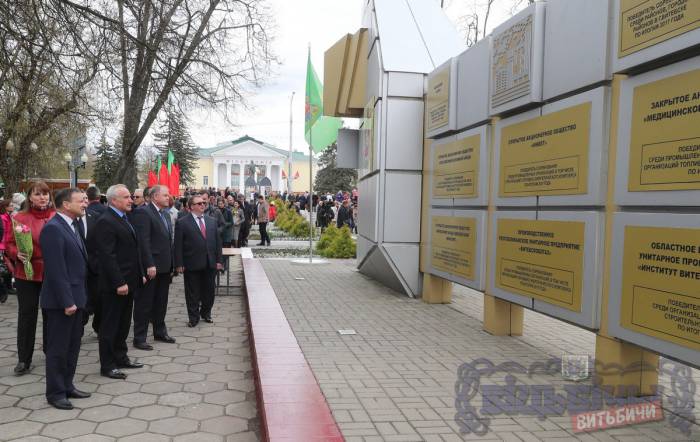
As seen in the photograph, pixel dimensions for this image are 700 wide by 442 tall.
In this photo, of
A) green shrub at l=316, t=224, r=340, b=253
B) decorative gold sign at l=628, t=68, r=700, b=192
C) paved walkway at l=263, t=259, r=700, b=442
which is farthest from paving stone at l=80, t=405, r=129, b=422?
green shrub at l=316, t=224, r=340, b=253

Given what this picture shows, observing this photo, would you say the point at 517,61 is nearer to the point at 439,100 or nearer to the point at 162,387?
the point at 439,100

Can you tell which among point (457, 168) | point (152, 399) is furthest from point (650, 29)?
point (152, 399)

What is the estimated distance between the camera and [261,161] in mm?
106062

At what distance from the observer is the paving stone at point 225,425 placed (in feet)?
14.3

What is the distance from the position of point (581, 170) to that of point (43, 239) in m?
4.55

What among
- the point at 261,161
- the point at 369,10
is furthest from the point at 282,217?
the point at 261,161

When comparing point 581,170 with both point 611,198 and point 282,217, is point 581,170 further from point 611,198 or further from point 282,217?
point 282,217

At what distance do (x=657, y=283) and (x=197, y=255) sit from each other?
18.7 feet

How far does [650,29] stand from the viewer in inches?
169

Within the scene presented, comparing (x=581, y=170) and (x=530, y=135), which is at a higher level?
(x=530, y=135)

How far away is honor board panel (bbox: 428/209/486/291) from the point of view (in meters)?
7.43

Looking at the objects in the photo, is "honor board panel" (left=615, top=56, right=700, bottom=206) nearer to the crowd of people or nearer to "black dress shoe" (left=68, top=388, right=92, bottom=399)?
the crowd of people

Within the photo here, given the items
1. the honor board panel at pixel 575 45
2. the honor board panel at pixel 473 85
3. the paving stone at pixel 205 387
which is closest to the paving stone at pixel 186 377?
the paving stone at pixel 205 387

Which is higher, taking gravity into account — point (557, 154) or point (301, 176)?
point (301, 176)
